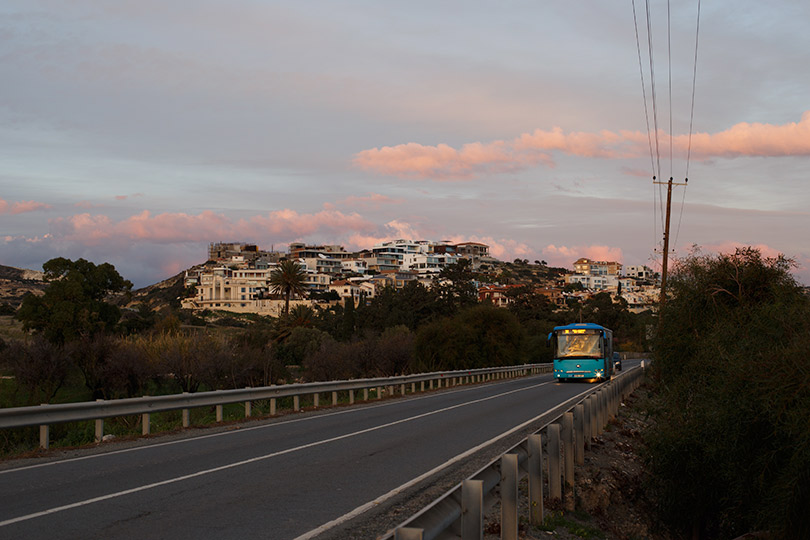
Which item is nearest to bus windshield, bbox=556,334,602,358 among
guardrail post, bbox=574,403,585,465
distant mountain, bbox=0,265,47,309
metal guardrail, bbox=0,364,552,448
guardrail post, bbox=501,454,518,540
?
metal guardrail, bbox=0,364,552,448

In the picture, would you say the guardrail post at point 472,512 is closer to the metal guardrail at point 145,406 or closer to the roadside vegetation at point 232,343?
the metal guardrail at point 145,406

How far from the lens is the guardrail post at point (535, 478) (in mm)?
8203

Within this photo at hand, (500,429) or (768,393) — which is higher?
(768,393)

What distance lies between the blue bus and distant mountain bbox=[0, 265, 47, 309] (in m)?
128

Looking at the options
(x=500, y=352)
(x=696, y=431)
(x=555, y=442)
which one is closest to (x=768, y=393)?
(x=555, y=442)

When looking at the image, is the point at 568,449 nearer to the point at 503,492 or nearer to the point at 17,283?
the point at 503,492

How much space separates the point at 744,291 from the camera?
21.9 metres

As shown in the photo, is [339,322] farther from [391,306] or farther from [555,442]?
[555,442]

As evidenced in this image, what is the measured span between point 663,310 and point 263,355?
1814 centimetres

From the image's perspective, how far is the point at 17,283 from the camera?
179 m

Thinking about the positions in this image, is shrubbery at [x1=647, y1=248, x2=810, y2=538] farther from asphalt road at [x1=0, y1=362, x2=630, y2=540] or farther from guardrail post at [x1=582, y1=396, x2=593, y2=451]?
asphalt road at [x1=0, y1=362, x2=630, y2=540]

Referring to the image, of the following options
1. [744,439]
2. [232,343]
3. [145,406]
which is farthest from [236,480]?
[232,343]

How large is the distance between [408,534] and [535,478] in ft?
14.8

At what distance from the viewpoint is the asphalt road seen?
7.80 metres
